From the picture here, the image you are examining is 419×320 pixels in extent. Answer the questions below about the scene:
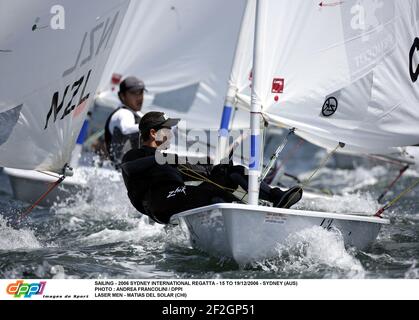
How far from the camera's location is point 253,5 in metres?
5.36

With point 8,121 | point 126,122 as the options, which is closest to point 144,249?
point 8,121

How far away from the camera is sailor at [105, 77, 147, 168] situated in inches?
251

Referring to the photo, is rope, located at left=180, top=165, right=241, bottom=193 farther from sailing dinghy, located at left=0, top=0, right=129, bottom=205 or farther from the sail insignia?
the sail insignia

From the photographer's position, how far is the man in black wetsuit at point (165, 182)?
418 centimetres

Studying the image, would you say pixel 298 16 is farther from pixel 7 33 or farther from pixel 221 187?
pixel 7 33

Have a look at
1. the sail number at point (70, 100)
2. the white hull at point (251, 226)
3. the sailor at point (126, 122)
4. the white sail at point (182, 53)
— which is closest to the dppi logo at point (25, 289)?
the white hull at point (251, 226)

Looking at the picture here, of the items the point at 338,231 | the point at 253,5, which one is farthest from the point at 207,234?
the point at 253,5

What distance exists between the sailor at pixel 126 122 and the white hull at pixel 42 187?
1.45 ft

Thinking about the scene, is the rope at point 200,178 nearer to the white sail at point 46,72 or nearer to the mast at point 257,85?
the mast at point 257,85

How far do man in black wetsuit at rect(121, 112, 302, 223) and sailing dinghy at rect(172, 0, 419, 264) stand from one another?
0.16 m

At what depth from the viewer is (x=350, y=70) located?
14.9 feet

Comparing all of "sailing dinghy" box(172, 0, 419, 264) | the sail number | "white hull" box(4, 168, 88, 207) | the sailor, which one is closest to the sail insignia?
the sail number

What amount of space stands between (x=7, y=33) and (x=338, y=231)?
215 cm

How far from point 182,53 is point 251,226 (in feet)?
14.4
